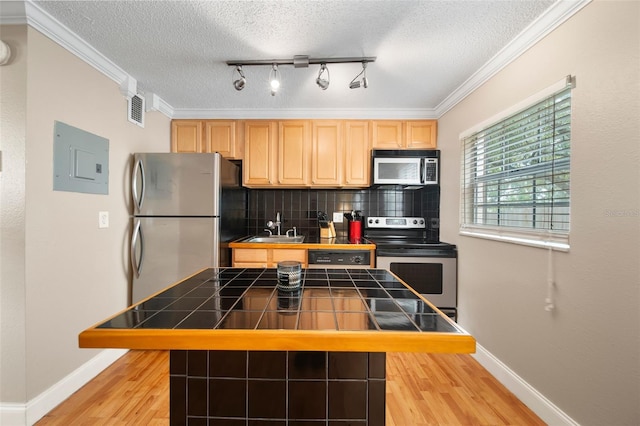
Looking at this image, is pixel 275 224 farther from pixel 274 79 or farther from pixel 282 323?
pixel 282 323

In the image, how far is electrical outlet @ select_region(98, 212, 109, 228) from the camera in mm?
2158

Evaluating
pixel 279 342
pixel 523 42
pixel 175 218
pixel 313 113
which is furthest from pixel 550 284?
pixel 175 218

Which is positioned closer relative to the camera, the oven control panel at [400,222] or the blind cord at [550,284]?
the blind cord at [550,284]

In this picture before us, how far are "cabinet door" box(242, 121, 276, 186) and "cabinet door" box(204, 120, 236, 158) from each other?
0.16 m

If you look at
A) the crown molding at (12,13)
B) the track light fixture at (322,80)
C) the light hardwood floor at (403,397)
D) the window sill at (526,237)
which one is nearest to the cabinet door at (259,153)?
the track light fixture at (322,80)

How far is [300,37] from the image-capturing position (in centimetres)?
183

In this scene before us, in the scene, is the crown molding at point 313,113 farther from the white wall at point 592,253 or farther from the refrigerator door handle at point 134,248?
the refrigerator door handle at point 134,248

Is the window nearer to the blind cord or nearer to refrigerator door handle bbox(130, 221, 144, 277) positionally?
the blind cord

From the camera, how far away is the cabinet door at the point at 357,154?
3086mm

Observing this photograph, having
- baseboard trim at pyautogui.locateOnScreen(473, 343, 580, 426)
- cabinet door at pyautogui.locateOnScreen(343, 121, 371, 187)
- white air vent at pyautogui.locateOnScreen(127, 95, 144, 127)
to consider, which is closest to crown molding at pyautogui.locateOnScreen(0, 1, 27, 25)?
white air vent at pyautogui.locateOnScreen(127, 95, 144, 127)

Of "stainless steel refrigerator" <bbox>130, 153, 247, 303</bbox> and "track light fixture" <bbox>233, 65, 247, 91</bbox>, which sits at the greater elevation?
"track light fixture" <bbox>233, 65, 247, 91</bbox>

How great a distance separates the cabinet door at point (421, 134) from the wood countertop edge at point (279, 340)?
265 centimetres

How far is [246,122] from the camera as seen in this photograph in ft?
10.2

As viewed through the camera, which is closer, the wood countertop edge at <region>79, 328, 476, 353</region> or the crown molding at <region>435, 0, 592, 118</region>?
the wood countertop edge at <region>79, 328, 476, 353</region>
